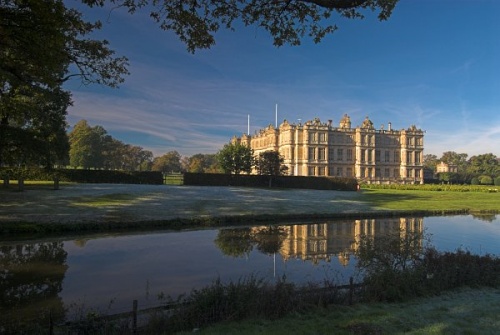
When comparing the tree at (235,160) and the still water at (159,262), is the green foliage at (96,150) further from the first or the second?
the still water at (159,262)

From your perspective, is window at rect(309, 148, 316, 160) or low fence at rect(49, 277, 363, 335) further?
window at rect(309, 148, 316, 160)

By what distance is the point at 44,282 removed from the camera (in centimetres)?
830

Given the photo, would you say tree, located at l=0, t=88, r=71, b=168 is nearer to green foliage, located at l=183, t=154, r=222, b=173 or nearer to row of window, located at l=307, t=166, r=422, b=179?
row of window, located at l=307, t=166, r=422, b=179

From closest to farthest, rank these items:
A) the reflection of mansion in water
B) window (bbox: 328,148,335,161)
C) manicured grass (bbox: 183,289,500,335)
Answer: manicured grass (bbox: 183,289,500,335)
the reflection of mansion in water
window (bbox: 328,148,335,161)

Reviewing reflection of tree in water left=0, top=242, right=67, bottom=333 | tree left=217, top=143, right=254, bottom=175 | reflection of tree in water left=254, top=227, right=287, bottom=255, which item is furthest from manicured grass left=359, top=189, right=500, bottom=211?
reflection of tree in water left=0, top=242, right=67, bottom=333

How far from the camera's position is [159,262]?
10312 mm

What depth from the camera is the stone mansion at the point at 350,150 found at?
259ft

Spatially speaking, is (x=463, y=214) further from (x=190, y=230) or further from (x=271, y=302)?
(x=271, y=302)

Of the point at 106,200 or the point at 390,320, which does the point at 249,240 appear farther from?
the point at 106,200

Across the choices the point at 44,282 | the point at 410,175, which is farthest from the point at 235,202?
the point at 410,175

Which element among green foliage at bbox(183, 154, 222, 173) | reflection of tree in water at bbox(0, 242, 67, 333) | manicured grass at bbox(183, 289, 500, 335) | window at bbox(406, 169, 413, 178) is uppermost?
green foliage at bbox(183, 154, 222, 173)

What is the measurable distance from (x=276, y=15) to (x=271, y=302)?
511 cm

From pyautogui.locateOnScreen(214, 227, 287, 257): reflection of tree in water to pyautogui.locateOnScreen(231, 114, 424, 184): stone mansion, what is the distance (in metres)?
62.2

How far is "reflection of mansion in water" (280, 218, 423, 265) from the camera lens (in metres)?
11.7
